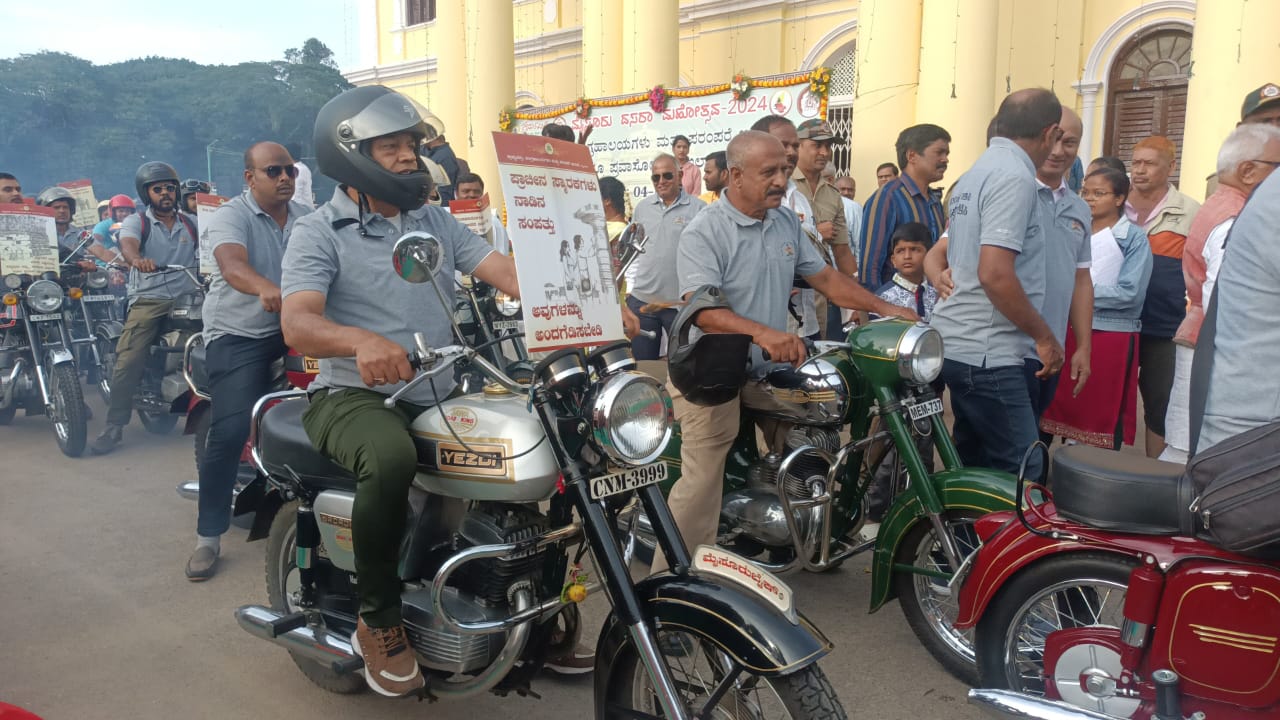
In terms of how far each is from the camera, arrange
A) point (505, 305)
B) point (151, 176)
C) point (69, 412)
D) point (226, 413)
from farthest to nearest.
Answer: point (151, 176) → point (69, 412) → point (505, 305) → point (226, 413)

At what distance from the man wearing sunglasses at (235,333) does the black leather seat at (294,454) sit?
4.65ft

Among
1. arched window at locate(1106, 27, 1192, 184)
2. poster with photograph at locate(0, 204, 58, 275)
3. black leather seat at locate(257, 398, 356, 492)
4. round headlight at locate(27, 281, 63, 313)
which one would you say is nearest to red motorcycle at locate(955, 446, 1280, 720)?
black leather seat at locate(257, 398, 356, 492)

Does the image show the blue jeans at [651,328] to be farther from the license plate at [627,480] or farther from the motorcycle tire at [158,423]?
the motorcycle tire at [158,423]

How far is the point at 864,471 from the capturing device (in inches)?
147

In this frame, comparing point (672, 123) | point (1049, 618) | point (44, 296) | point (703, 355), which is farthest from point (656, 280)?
point (672, 123)

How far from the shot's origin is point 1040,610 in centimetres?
283

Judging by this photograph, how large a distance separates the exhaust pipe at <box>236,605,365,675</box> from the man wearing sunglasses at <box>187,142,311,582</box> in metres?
1.48

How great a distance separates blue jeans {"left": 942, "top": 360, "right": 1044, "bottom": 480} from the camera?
355 cm

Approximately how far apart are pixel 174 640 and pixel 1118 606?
342 centimetres

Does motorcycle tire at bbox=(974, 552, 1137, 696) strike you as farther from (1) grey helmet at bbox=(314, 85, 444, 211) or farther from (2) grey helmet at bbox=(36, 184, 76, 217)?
(2) grey helmet at bbox=(36, 184, 76, 217)

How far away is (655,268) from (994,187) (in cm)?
283

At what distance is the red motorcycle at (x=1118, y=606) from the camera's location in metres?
2.31

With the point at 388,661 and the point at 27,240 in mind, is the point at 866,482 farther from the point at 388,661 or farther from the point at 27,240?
the point at 27,240

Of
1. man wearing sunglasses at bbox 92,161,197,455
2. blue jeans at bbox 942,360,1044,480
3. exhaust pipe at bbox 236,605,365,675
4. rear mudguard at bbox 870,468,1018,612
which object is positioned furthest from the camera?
man wearing sunglasses at bbox 92,161,197,455
